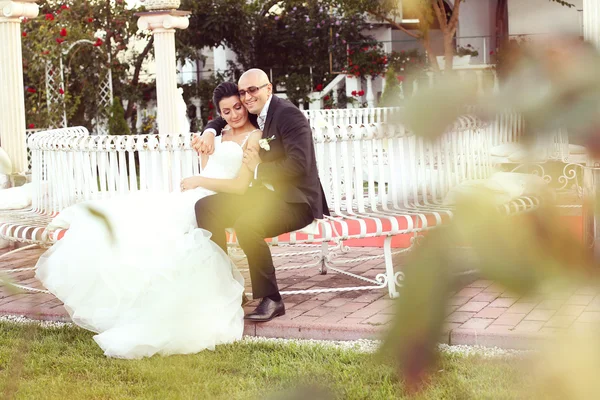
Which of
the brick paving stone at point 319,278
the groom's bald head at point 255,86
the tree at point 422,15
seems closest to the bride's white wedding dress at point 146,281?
the groom's bald head at point 255,86

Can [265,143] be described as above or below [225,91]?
below

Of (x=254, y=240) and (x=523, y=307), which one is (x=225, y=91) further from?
(x=523, y=307)

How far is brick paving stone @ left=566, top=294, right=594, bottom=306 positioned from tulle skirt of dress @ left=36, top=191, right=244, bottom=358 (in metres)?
3.61

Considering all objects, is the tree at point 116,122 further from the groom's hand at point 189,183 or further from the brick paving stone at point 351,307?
the brick paving stone at point 351,307

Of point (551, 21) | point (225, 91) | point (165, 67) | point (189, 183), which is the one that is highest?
point (165, 67)

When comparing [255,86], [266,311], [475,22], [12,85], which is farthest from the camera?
[12,85]

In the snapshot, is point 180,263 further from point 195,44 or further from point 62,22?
point 195,44

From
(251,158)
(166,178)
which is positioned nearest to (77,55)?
(166,178)

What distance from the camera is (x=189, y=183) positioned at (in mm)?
5105

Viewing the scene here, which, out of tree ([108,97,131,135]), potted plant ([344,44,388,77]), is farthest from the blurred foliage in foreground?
potted plant ([344,44,388,77])

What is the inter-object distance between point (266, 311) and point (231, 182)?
0.73 meters

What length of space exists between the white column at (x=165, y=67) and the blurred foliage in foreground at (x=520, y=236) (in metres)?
10.0

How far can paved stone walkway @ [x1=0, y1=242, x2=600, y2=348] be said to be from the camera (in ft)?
1.49

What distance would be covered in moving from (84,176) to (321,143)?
157 centimetres
